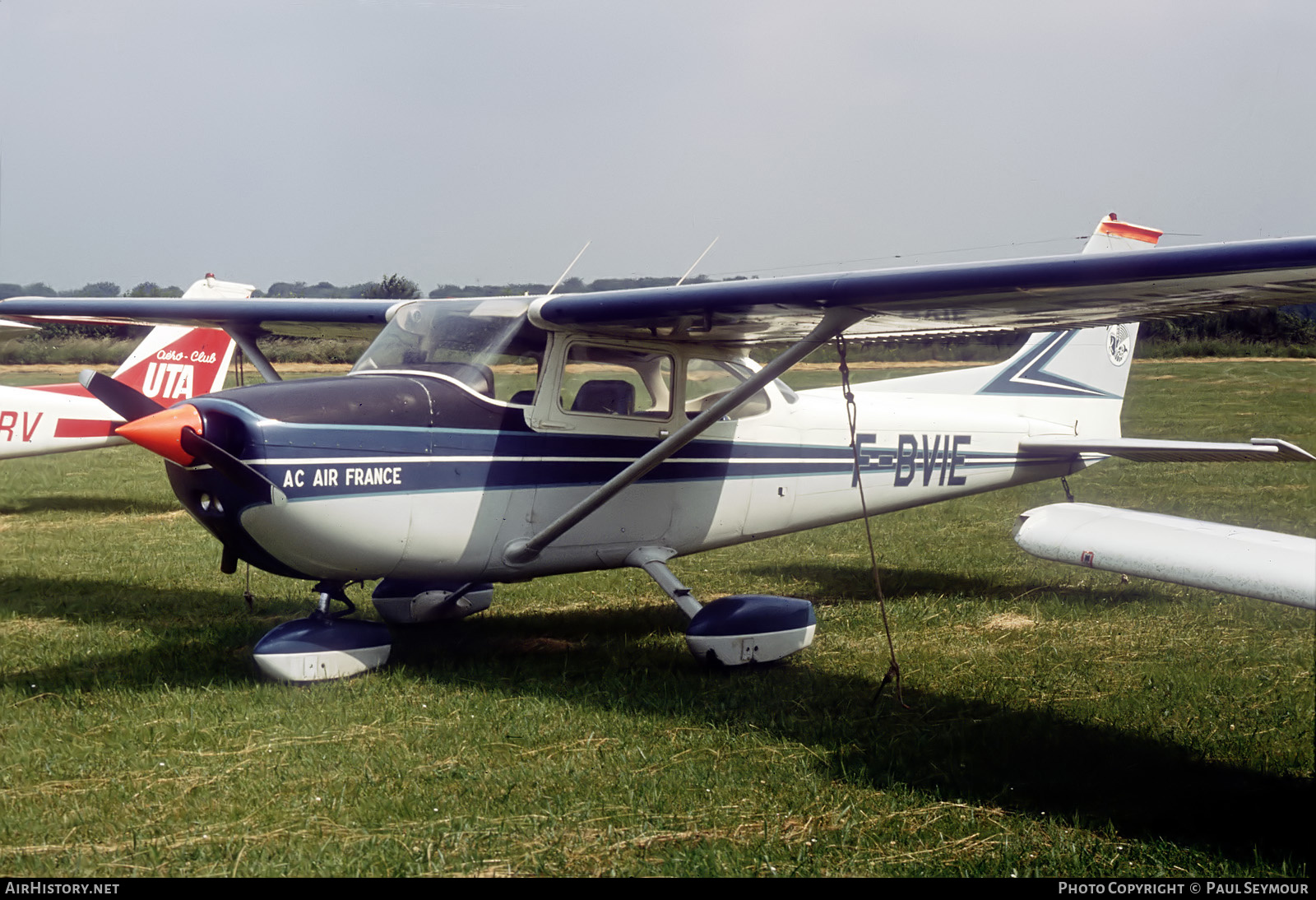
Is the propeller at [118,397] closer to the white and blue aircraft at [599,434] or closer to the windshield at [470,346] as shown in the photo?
the white and blue aircraft at [599,434]

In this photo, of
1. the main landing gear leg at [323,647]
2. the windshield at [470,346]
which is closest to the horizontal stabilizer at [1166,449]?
the windshield at [470,346]

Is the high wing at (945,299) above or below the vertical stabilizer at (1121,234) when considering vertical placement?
below

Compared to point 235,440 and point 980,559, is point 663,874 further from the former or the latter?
point 980,559

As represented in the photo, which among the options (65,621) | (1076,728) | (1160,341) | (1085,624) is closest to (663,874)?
(1076,728)

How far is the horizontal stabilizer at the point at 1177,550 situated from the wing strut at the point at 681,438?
1.73 meters

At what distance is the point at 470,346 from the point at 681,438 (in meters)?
1.31

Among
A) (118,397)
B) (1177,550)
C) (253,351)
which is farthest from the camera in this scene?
(253,351)

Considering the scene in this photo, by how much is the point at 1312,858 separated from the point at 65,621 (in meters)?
7.44

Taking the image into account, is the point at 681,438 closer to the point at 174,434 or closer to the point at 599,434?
the point at 599,434

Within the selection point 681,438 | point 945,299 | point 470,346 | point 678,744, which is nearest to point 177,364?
point 470,346

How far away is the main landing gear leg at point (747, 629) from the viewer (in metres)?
5.89

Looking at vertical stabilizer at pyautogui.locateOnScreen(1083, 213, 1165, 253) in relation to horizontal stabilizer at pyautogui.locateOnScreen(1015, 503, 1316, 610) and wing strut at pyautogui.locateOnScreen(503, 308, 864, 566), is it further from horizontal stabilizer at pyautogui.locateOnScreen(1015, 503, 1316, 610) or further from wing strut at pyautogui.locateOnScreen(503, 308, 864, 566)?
horizontal stabilizer at pyautogui.locateOnScreen(1015, 503, 1316, 610)

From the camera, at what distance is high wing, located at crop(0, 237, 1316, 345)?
4.20 m

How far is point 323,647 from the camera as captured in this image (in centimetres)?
565
